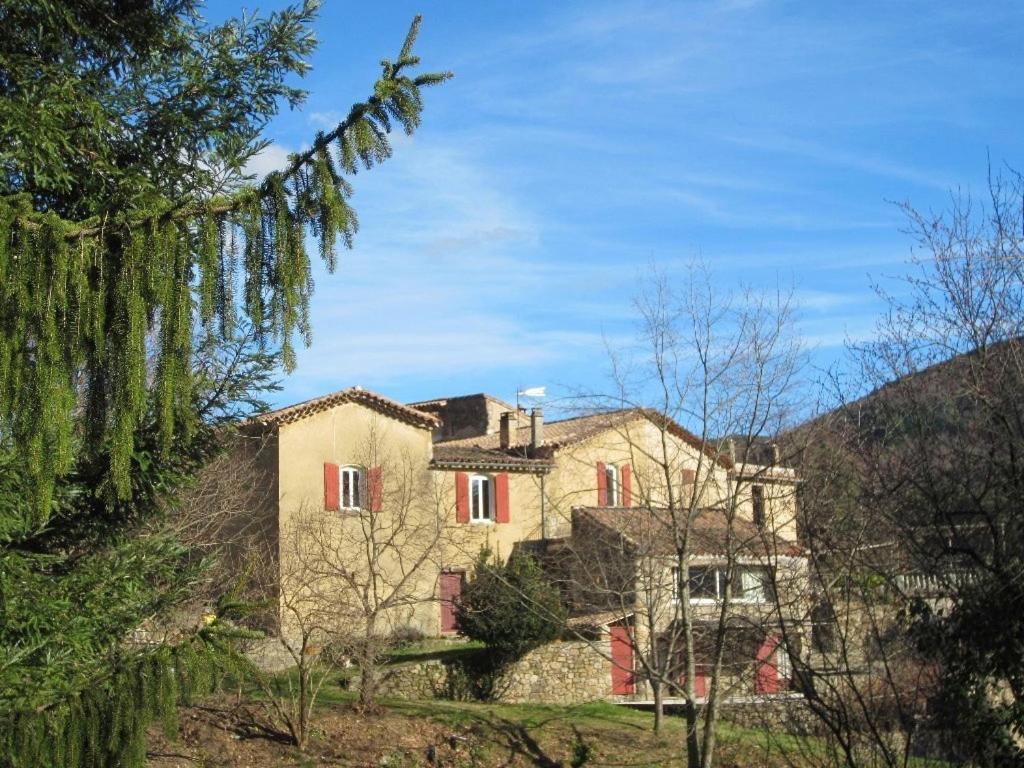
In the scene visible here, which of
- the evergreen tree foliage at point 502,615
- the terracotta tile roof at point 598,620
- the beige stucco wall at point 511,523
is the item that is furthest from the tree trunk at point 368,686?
the beige stucco wall at point 511,523

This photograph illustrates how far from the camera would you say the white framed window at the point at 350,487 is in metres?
30.7

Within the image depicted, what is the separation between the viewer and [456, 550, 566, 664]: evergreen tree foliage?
79.7 feet

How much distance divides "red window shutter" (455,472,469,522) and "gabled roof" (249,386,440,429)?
1950mm

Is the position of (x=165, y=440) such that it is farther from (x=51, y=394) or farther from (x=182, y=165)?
(x=182, y=165)

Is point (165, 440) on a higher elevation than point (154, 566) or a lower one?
higher

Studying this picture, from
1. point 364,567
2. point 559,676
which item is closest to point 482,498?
point 364,567

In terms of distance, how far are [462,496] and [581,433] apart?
14.3 ft

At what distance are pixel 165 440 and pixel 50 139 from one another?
2.35 m

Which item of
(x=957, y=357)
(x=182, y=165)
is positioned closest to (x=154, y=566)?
(x=182, y=165)

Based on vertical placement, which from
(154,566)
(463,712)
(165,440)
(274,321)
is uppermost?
(274,321)

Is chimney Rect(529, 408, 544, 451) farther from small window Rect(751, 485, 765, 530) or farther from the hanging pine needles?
the hanging pine needles

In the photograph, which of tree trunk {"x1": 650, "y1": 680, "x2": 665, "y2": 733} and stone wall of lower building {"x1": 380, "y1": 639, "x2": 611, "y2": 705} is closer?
tree trunk {"x1": 650, "y1": 680, "x2": 665, "y2": 733}

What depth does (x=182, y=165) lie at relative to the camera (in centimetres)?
707

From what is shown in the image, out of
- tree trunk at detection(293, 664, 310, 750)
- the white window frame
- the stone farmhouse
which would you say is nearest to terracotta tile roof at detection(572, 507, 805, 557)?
the stone farmhouse
